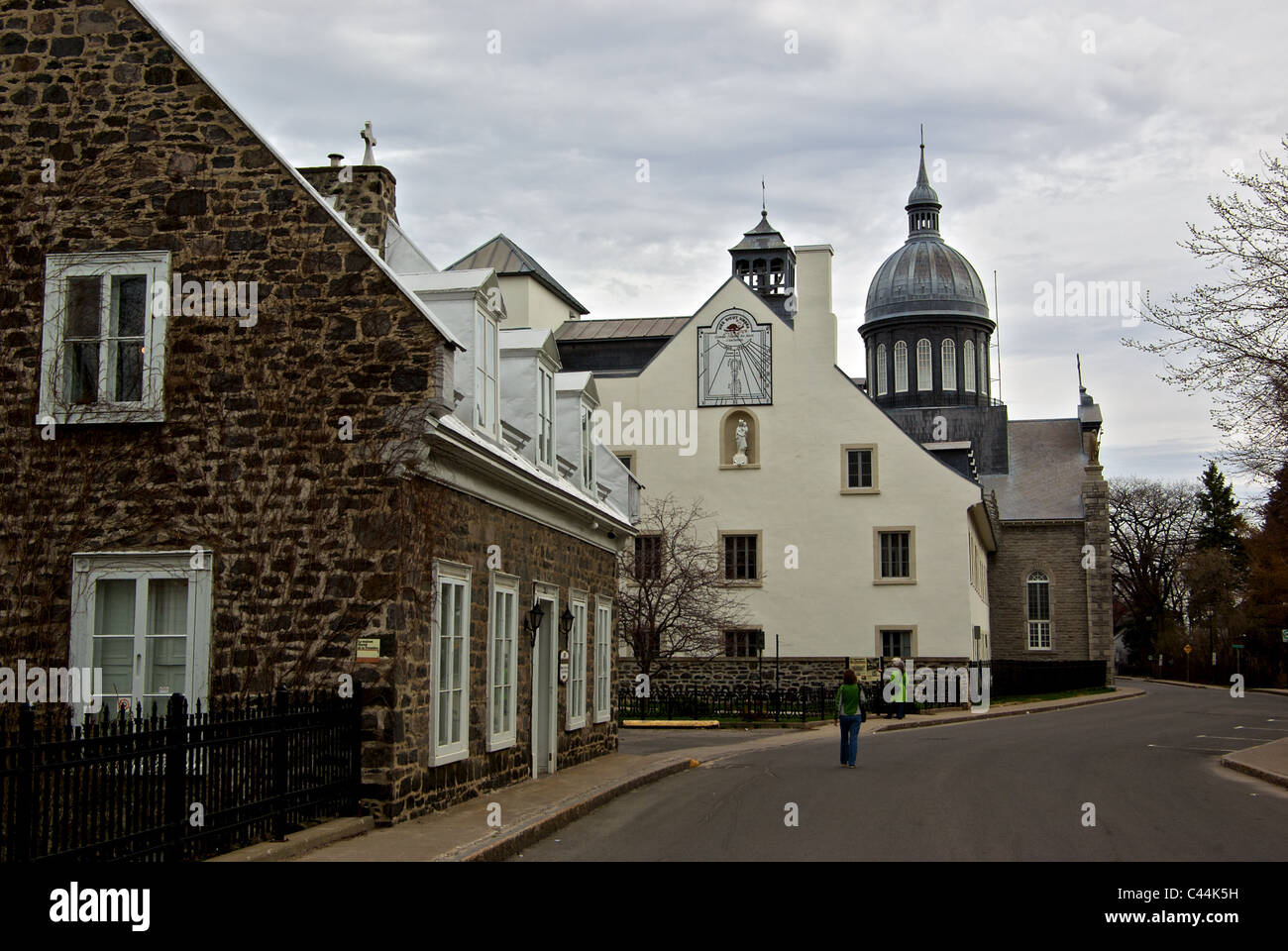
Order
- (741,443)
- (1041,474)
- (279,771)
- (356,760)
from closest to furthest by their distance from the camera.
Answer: (279,771), (356,760), (741,443), (1041,474)

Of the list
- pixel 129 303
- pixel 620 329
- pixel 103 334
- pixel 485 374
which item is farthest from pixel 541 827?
pixel 620 329

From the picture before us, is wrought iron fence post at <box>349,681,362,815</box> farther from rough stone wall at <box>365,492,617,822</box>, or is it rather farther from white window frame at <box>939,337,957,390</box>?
white window frame at <box>939,337,957,390</box>

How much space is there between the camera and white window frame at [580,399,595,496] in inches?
824

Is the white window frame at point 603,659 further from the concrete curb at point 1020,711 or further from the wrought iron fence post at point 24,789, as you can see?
the wrought iron fence post at point 24,789

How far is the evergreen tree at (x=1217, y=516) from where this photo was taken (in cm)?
8988

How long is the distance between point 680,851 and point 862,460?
1300 inches

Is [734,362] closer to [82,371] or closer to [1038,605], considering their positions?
[1038,605]

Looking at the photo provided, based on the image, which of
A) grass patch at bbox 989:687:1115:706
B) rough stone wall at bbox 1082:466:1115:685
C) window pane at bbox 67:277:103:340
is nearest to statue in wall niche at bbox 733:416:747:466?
grass patch at bbox 989:687:1115:706

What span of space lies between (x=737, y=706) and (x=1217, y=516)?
216ft

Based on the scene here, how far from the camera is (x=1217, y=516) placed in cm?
9094

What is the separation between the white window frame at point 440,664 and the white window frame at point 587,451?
6681mm

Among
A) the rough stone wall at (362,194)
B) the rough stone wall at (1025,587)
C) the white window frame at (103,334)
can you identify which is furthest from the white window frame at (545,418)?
the rough stone wall at (1025,587)

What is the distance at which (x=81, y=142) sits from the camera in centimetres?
1352
